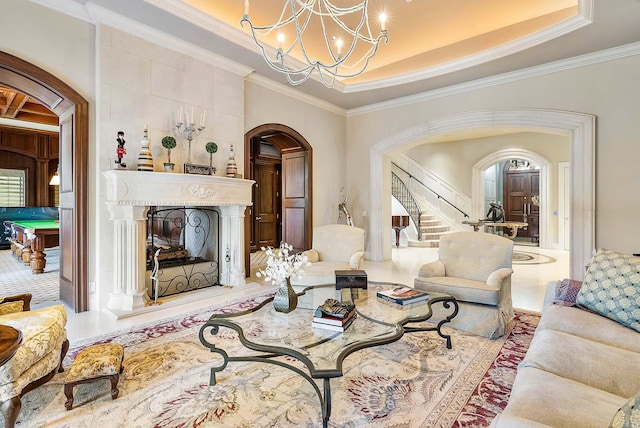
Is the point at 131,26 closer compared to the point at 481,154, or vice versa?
the point at 131,26

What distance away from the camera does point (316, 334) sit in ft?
7.05

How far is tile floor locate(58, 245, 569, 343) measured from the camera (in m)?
3.39

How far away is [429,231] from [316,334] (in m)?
8.67

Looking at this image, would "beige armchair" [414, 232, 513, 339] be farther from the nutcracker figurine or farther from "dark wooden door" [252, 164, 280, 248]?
"dark wooden door" [252, 164, 280, 248]

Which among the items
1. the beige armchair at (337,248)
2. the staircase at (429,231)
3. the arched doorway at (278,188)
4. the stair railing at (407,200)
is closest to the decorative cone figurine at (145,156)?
the arched doorway at (278,188)

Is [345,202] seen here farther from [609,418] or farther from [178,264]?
[609,418]

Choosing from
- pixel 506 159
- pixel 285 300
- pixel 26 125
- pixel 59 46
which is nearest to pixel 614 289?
pixel 285 300

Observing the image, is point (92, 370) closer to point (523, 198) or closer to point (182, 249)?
point (182, 249)

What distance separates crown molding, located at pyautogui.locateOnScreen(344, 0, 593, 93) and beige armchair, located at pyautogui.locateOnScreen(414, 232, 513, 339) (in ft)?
8.99

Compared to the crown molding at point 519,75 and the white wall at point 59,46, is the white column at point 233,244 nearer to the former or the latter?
the white wall at point 59,46

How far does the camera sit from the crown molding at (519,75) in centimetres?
445

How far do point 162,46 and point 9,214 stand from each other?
26.5 feet

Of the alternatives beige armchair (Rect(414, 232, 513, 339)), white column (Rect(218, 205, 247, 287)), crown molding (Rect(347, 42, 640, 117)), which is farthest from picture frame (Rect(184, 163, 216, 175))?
crown molding (Rect(347, 42, 640, 117))

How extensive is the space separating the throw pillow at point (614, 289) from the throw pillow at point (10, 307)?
4.25 metres
